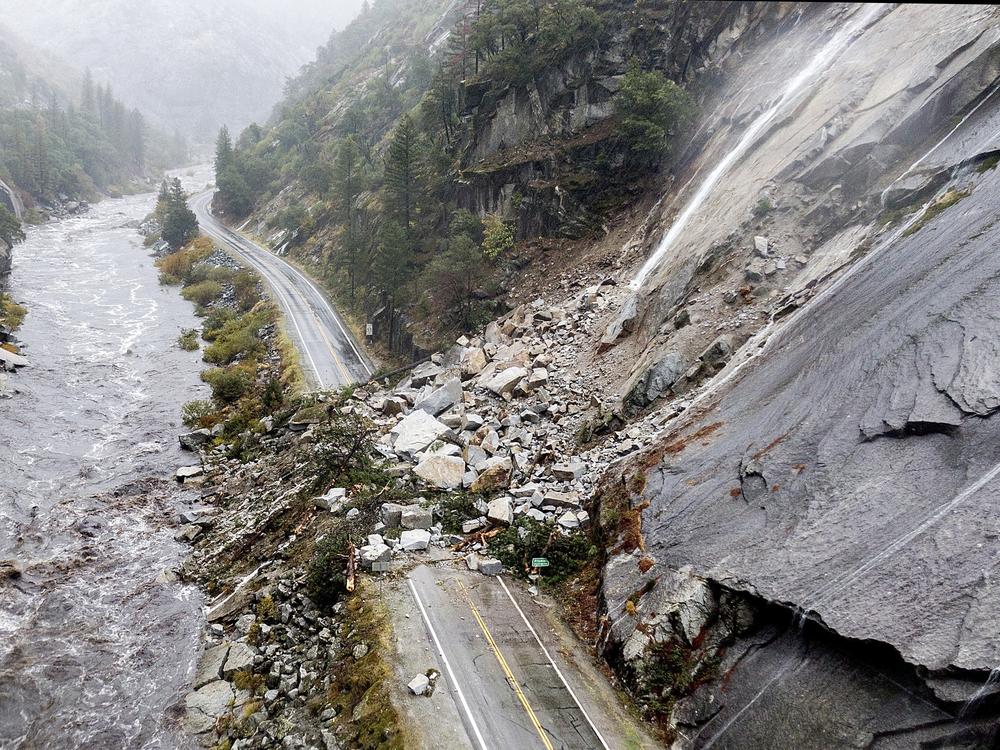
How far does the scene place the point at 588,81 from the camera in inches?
1773

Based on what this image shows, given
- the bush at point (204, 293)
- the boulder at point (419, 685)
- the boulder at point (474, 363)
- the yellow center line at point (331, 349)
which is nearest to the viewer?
the boulder at point (419, 685)

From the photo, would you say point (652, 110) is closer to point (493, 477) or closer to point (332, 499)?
point (493, 477)

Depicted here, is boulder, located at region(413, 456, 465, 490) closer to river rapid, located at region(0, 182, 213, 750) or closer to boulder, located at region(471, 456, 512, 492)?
boulder, located at region(471, 456, 512, 492)

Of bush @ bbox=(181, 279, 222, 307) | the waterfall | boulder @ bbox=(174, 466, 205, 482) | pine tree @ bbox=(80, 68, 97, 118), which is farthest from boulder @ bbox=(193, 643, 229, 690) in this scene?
pine tree @ bbox=(80, 68, 97, 118)

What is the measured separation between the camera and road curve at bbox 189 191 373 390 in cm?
4178

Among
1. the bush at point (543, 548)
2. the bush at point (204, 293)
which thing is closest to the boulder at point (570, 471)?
the bush at point (543, 548)

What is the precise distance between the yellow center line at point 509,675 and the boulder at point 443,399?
40.4ft

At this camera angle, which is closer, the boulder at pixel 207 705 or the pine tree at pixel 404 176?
the boulder at pixel 207 705

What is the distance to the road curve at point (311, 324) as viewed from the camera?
137 ft

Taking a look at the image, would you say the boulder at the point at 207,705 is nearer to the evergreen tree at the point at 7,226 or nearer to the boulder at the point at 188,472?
the boulder at the point at 188,472

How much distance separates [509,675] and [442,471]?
1002cm

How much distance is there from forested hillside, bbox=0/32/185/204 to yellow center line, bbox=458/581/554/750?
381ft

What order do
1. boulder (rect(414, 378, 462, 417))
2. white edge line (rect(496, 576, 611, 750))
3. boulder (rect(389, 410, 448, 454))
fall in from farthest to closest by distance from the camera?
boulder (rect(414, 378, 462, 417)) < boulder (rect(389, 410, 448, 454)) < white edge line (rect(496, 576, 611, 750))

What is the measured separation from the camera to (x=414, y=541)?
2083 cm
